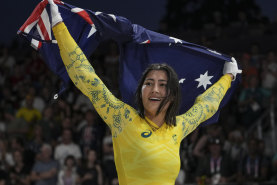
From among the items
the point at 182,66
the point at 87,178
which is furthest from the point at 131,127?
the point at 87,178

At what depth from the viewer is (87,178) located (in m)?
8.72

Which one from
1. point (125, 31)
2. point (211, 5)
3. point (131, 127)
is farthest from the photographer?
point (211, 5)

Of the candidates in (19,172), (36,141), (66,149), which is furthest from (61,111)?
→ (19,172)

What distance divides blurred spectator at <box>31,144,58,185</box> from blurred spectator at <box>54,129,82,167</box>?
0.65ft

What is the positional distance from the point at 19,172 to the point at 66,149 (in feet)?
3.09

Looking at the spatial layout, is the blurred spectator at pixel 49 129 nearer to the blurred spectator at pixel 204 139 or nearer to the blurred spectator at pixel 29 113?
the blurred spectator at pixel 29 113

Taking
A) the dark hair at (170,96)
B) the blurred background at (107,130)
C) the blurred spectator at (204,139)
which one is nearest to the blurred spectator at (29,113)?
the blurred background at (107,130)

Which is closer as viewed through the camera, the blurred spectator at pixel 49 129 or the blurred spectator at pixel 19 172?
the blurred spectator at pixel 19 172

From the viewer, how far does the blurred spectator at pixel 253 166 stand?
8.34 m

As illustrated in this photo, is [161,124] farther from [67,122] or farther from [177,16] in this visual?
[177,16]

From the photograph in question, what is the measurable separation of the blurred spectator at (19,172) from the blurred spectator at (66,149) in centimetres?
61

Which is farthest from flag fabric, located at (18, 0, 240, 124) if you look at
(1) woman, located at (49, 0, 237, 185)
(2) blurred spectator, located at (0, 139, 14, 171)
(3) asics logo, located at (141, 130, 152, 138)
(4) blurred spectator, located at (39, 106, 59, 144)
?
(4) blurred spectator, located at (39, 106, 59, 144)

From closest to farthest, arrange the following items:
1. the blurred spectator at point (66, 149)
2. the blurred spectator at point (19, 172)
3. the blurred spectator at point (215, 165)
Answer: the blurred spectator at point (215, 165) < the blurred spectator at point (19, 172) < the blurred spectator at point (66, 149)

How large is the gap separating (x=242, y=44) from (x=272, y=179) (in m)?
3.94
